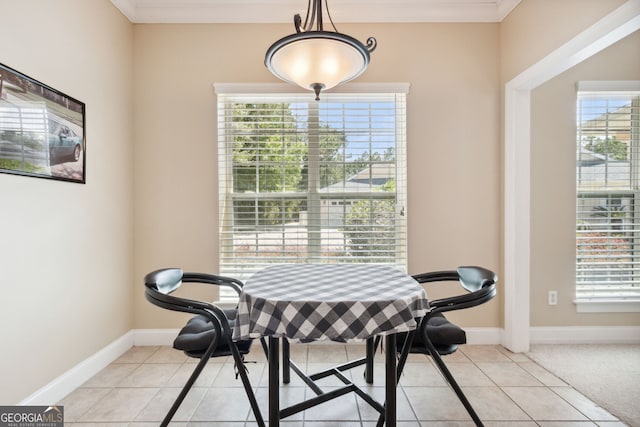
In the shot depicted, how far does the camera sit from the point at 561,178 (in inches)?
115

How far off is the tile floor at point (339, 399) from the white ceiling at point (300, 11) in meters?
2.88

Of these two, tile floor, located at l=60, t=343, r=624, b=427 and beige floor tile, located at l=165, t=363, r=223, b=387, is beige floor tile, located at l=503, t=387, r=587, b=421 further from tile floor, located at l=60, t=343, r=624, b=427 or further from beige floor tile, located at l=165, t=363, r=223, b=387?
beige floor tile, located at l=165, t=363, r=223, b=387

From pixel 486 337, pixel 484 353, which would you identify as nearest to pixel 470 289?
pixel 484 353

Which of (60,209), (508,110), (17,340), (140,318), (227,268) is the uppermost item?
(508,110)

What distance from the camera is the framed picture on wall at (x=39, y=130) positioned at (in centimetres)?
171

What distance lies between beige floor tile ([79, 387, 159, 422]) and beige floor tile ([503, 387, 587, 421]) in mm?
2336

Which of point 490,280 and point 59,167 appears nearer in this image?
point 490,280

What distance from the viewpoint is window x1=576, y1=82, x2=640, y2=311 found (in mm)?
2961

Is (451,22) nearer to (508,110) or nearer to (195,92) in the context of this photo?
(508,110)

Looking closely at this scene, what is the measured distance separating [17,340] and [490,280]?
2.61 meters

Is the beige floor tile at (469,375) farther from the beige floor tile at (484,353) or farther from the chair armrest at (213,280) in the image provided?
the chair armrest at (213,280)

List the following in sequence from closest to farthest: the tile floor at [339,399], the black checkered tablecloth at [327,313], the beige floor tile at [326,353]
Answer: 1. the black checkered tablecloth at [327,313]
2. the tile floor at [339,399]
3. the beige floor tile at [326,353]

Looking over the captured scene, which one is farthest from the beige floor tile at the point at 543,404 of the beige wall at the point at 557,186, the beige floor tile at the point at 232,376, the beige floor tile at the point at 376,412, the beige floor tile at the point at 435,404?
the beige floor tile at the point at 232,376

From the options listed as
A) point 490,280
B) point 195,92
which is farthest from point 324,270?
point 195,92
